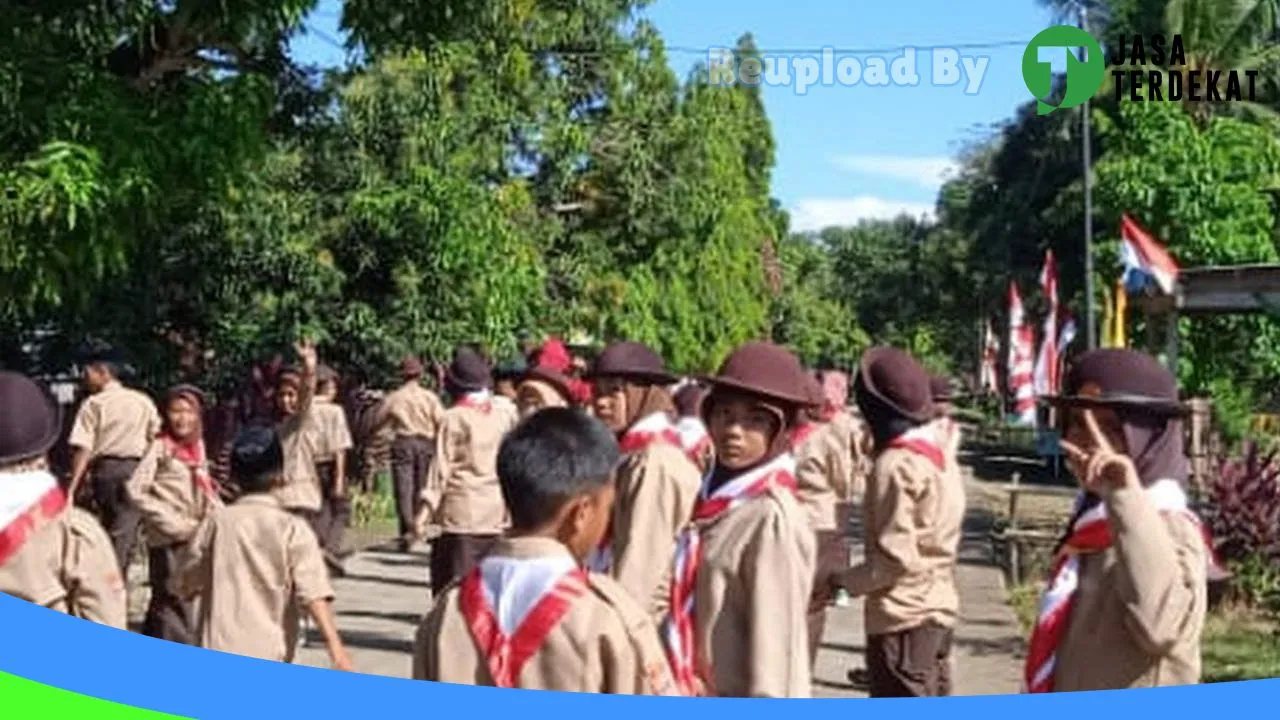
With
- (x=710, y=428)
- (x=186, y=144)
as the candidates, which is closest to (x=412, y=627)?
(x=186, y=144)

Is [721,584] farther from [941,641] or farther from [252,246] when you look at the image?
[252,246]

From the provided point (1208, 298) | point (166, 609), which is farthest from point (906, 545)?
point (1208, 298)

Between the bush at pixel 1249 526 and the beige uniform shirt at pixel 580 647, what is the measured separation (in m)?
7.53

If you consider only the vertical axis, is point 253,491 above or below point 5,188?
below

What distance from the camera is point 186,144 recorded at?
26.2 ft

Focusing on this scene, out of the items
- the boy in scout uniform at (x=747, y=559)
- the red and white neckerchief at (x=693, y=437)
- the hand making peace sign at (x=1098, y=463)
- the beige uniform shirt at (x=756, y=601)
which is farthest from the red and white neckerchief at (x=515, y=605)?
the red and white neckerchief at (x=693, y=437)

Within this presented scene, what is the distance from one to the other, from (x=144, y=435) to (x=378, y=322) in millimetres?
4711

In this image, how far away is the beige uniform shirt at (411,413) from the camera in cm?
1286

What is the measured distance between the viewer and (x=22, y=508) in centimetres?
430

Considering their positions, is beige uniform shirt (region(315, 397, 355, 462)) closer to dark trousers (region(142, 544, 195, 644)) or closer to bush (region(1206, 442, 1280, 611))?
dark trousers (region(142, 544, 195, 644))

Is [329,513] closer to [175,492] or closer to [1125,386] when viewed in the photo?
[175,492]

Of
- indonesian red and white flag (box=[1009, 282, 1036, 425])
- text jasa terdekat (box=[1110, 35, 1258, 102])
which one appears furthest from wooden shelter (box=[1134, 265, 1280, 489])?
indonesian red and white flag (box=[1009, 282, 1036, 425])

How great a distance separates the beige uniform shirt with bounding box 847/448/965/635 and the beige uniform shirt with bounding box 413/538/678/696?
7.63 feet

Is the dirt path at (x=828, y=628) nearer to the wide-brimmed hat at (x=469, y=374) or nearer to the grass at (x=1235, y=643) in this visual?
the grass at (x=1235, y=643)
